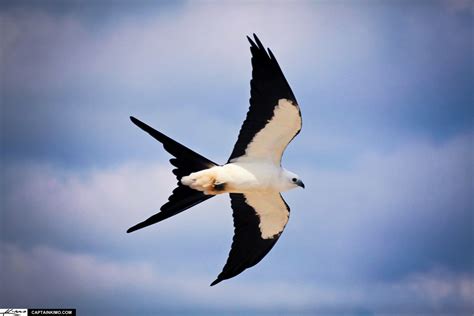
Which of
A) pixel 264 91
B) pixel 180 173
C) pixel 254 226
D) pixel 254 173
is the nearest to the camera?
pixel 264 91

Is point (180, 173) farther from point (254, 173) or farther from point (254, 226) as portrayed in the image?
point (254, 226)

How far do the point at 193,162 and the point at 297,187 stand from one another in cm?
148

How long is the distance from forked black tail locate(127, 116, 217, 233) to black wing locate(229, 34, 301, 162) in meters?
0.81

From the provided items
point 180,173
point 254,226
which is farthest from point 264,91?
point 254,226

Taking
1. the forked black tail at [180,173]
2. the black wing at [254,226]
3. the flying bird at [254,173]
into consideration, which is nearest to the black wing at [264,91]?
the flying bird at [254,173]

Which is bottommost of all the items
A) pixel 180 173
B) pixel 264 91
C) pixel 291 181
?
pixel 291 181

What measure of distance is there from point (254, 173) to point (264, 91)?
1237 millimetres

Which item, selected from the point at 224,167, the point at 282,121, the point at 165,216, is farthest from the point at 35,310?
the point at 282,121

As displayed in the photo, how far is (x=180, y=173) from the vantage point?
1288cm

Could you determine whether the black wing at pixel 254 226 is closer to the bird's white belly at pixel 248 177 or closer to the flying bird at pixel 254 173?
the flying bird at pixel 254 173

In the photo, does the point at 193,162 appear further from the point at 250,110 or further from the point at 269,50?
the point at 269,50

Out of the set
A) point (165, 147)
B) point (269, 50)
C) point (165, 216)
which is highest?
point (269, 50)

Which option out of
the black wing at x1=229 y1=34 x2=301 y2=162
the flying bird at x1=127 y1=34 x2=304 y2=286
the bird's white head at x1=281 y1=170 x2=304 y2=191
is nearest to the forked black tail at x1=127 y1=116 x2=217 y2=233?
the flying bird at x1=127 y1=34 x2=304 y2=286

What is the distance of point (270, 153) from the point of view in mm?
13188
